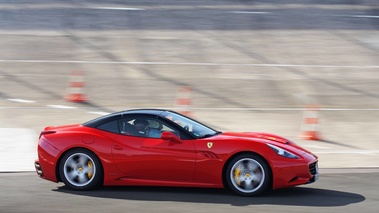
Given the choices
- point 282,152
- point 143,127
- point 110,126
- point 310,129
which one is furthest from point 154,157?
point 310,129

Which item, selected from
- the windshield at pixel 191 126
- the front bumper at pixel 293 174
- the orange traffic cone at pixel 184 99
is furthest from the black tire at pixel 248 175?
the orange traffic cone at pixel 184 99

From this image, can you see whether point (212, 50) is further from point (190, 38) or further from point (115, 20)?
point (115, 20)

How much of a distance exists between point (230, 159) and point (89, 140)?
1853 millimetres

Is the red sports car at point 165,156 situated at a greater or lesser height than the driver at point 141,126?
lesser

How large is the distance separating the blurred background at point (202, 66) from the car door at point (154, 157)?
2.73 m

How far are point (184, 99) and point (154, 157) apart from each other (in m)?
8.22

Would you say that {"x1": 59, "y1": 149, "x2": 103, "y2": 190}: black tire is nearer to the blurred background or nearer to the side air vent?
the side air vent

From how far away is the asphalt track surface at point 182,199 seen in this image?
24.9 ft

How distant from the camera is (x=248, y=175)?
27.2 ft

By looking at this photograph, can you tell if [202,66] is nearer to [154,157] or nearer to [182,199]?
[154,157]

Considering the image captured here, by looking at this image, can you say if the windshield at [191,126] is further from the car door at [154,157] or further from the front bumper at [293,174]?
the front bumper at [293,174]

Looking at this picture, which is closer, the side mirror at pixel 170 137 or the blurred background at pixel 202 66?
the side mirror at pixel 170 137

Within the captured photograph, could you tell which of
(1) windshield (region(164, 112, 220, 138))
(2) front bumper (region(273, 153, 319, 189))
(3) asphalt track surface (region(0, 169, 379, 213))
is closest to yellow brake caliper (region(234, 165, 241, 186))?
(3) asphalt track surface (region(0, 169, 379, 213))

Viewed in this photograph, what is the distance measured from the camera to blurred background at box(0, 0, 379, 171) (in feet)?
47.9
